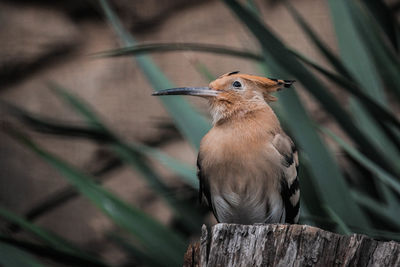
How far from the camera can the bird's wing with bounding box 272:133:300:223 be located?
1571 millimetres

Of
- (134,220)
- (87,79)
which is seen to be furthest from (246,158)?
(87,79)

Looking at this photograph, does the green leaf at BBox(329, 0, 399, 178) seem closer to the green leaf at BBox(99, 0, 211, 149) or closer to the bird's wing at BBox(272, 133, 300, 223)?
the green leaf at BBox(99, 0, 211, 149)

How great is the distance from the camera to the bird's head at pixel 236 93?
168cm

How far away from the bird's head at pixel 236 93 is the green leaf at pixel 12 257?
23.2 inches

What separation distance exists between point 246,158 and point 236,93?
0.74 ft

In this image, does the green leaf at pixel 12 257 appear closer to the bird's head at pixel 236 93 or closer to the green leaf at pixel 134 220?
the green leaf at pixel 134 220

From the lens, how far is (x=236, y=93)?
170cm

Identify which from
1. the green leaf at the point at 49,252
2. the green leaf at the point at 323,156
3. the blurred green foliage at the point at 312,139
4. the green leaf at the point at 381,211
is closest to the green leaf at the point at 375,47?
the blurred green foliage at the point at 312,139

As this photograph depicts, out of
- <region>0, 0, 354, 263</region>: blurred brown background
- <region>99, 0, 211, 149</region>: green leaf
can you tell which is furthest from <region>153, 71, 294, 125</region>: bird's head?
<region>0, 0, 354, 263</region>: blurred brown background

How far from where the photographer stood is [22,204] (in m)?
3.39

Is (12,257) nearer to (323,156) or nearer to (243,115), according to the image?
(243,115)

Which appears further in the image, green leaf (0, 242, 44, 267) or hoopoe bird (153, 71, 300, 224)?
green leaf (0, 242, 44, 267)

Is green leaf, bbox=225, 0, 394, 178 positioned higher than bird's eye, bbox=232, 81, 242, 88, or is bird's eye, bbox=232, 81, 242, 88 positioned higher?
bird's eye, bbox=232, 81, 242, 88

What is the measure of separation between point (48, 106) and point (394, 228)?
6.61 ft
